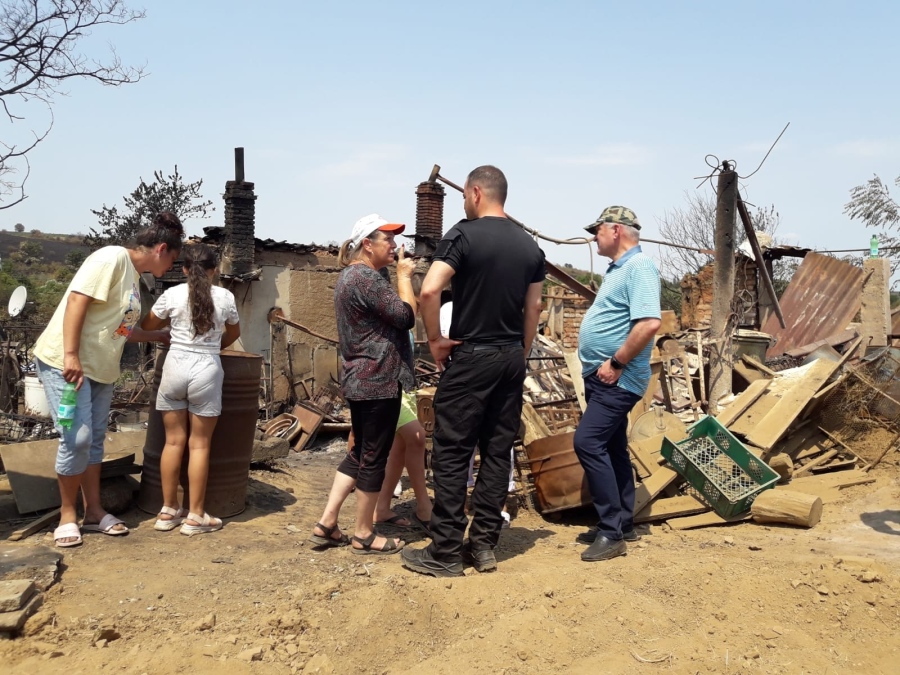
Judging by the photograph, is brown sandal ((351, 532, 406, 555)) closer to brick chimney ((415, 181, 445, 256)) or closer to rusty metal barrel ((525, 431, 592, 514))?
rusty metal barrel ((525, 431, 592, 514))

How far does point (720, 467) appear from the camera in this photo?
535 cm

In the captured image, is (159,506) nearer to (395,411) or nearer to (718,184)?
(395,411)

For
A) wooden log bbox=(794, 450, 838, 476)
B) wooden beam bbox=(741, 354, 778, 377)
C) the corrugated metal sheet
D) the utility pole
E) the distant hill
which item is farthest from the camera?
the distant hill

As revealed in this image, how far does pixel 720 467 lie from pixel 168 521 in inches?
152

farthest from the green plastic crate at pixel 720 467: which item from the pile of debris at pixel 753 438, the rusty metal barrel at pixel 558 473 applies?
the rusty metal barrel at pixel 558 473

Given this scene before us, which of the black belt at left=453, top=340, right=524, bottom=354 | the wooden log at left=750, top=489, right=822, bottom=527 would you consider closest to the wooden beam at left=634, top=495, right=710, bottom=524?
the wooden log at left=750, top=489, right=822, bottom=527

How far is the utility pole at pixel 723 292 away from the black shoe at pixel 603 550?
374 centimetres

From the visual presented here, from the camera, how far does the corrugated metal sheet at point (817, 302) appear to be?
11734 millimetres

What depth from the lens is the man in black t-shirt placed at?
377 centimetres

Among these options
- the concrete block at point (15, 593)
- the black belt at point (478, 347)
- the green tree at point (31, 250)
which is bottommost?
the concrete block at point (15, 593)

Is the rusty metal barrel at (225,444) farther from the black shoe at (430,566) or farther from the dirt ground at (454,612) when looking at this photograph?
the black shoe at (430,566)

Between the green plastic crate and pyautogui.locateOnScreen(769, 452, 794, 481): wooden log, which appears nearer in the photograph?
the green plastic crate

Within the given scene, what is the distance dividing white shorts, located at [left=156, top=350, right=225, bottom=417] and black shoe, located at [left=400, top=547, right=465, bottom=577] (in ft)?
5.08

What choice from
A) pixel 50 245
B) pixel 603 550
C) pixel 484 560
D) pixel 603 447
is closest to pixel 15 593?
pixel 484 560
